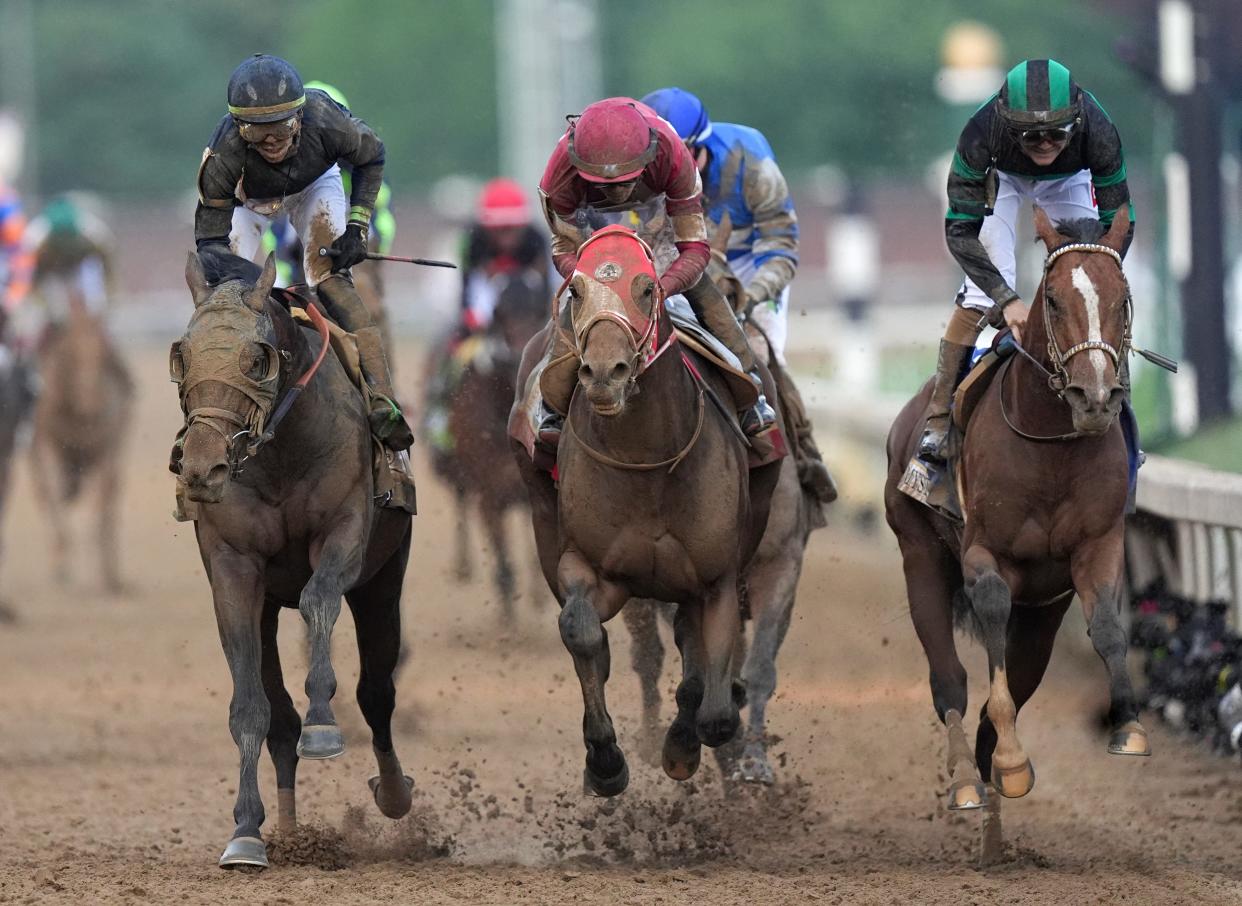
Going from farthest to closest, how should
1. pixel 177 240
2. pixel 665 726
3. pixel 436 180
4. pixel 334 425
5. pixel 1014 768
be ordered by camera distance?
pixel 436 180 → pixel 177 240 → pixel 665 726 → pixel 334 425 → pixel 1014 768

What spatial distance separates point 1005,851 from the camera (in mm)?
7375

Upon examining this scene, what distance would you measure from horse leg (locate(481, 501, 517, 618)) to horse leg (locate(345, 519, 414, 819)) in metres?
3.86

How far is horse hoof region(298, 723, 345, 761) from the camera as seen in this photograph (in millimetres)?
6684

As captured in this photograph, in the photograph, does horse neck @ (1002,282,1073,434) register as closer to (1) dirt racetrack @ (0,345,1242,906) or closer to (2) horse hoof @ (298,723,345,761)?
(1) dirt racetrack @ (0,345,1242,906)

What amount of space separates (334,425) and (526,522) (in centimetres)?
751

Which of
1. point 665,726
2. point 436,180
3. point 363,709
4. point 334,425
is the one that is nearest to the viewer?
point 334,425

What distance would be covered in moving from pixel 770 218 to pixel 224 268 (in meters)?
2.92

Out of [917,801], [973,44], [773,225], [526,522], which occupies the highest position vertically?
[973,44]

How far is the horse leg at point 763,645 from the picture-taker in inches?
320

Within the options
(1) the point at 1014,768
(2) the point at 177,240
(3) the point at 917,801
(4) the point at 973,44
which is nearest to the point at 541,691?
(3) the point at 917,801

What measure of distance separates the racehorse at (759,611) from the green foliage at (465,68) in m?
31.5

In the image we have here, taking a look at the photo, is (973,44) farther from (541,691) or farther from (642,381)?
(642,381)

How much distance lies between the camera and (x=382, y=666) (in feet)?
26.6

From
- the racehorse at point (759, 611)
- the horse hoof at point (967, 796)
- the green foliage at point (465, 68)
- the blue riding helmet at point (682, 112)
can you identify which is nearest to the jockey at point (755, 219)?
the blue riding helmet at point (682, 112)
